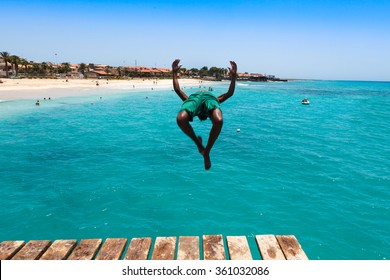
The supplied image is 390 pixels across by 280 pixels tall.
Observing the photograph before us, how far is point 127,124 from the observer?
137ft

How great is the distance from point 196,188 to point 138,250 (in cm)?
1210

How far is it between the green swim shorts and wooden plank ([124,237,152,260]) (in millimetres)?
3049

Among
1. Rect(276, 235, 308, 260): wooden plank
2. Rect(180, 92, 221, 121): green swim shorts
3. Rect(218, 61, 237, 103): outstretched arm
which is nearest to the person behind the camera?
Rect(180, 92, 221, 121): green swim shorts

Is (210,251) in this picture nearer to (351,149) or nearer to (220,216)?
(220,216)

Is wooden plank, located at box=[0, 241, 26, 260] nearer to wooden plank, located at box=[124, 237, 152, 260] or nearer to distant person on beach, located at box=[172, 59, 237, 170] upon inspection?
wooden plank, located at box=[124, 237, 152, 260]

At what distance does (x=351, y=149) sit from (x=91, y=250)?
28910 millimetres

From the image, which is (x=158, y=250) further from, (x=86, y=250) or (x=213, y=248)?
(x=86, y=250)

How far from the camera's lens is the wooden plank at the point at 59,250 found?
6.00 metres

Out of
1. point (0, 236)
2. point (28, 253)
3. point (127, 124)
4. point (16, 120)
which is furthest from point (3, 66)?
point (28, 253)

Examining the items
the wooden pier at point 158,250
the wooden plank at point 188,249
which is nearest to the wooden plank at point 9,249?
the wooden pier at point 158,250

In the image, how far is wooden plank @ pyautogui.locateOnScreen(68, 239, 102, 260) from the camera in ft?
19.6

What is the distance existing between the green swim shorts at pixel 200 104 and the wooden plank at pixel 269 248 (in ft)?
10.3

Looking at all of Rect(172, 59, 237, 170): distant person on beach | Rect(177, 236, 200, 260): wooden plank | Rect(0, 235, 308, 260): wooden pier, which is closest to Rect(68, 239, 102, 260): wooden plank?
Rect(0, 235, 308, 260): wooden pier
